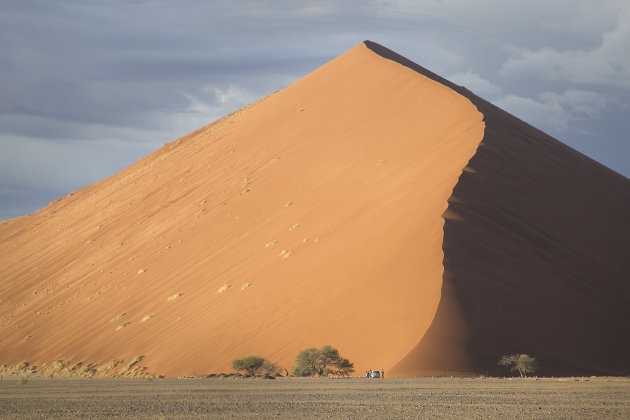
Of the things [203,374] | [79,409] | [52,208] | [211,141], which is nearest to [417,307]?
[203,374]

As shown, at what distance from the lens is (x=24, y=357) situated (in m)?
31.7

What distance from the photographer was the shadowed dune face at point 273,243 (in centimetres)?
2281

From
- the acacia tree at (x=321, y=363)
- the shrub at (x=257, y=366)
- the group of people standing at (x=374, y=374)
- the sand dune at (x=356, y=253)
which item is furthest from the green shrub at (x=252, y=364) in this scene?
the group of people standing at (x=374, y=374)

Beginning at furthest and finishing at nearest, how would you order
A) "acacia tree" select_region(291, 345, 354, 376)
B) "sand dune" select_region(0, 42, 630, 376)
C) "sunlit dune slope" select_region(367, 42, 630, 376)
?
"sand dune" select_region(0, 42, 630, 376) → "acacia tree" select_region(291, 345, 354, 376) → "sunlit dune slope" select_region(367, 42, 630, 376)

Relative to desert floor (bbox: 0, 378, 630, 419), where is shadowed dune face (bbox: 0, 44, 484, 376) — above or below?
above

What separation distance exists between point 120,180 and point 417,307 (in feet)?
124

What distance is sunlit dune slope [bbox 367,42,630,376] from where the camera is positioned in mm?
19734

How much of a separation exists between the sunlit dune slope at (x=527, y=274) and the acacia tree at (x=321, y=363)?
1994 mm

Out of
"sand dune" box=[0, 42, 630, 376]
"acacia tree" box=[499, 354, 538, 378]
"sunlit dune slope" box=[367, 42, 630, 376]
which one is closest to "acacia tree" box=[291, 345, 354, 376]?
"sand dune" box=[0, 42, 630, 376]

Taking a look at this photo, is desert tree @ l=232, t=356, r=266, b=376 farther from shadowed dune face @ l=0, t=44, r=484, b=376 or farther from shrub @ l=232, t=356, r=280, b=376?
shadowed dune face @ l=0, t=44, r=484, b=376

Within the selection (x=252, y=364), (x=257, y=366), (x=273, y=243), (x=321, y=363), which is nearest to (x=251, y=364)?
(x=252, y=364)

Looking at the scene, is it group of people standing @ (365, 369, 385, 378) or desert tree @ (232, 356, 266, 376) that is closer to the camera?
group of people standing @ (365, 369, 385, 378)

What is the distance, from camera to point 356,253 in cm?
2475

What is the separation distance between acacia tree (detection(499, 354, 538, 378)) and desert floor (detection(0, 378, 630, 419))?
72 centimetres
